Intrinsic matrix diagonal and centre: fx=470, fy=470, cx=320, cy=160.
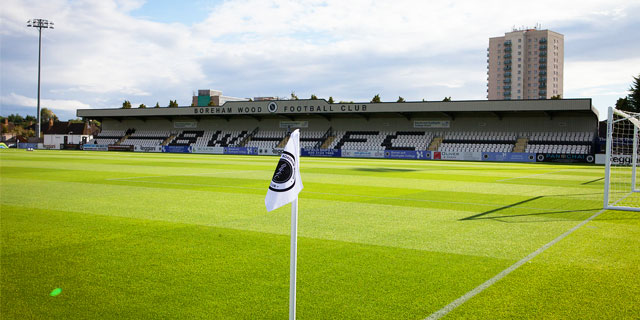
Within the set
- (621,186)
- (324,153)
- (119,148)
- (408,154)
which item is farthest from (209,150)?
(621,186)

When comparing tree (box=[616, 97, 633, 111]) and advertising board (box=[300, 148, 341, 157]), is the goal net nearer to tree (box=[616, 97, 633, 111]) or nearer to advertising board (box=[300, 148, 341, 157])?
advertising board (box=[300, 148, 341, 157])

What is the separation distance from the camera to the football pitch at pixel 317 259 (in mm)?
4340

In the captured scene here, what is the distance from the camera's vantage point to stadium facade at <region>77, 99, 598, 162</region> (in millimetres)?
46375

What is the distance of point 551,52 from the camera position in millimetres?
148000

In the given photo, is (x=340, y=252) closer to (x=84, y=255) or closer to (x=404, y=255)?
(x=404, y=255)

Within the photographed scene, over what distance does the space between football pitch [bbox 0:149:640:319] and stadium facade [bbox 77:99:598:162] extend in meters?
37.5

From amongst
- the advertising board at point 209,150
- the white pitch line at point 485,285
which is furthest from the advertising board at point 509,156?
the white pitch line at point 485,285

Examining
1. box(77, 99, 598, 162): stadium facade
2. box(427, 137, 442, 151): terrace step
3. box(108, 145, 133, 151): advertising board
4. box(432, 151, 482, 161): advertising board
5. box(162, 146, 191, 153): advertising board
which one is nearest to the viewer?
box(77, 99, 598, 162): stadium facade

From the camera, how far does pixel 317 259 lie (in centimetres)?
604

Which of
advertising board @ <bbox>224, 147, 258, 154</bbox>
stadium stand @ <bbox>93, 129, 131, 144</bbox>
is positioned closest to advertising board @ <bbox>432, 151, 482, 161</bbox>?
advertising board @ <bbox>224, 147, 258, 154</bbox>

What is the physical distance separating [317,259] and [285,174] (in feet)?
8.72

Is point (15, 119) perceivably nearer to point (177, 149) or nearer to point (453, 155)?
point (177, 149)

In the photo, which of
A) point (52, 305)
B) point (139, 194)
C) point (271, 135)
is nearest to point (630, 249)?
point (52, 305)

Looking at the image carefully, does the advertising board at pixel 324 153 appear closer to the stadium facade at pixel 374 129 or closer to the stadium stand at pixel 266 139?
the stadium facade at pixel 374 129
